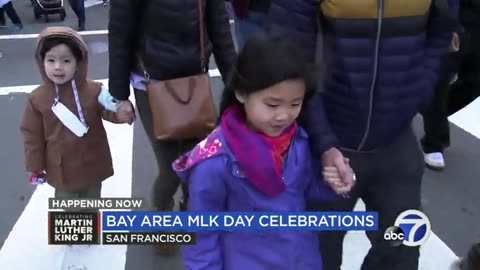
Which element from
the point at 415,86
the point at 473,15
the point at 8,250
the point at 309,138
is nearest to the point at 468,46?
the point at 473,15

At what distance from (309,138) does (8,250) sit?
2.12 metres

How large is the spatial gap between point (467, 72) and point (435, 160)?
0.63 m

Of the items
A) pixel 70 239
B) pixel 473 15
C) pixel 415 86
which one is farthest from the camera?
pixel 473 15

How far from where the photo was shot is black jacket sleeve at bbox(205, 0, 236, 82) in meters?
2.87

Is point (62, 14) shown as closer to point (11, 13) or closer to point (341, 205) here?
point (11, 13)

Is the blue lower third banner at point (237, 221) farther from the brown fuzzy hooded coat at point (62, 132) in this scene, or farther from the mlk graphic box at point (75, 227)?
the brown fuzzy hooded coat at point (62, 132)

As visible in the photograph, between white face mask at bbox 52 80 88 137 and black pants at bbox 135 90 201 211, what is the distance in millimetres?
277

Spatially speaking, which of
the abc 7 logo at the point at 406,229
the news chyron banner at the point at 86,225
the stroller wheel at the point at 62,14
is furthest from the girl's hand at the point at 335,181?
the stroller wheel at the point at 62,14

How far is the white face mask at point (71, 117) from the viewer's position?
2.89m

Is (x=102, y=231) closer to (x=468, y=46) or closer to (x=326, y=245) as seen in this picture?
(x=326, y=245)

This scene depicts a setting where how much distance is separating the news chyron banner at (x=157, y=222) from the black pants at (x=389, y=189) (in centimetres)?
6

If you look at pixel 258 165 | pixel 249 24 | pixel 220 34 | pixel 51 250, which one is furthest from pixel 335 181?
pixel 51 250

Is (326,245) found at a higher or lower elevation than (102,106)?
lower

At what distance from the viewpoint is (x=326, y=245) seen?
2477 mm
